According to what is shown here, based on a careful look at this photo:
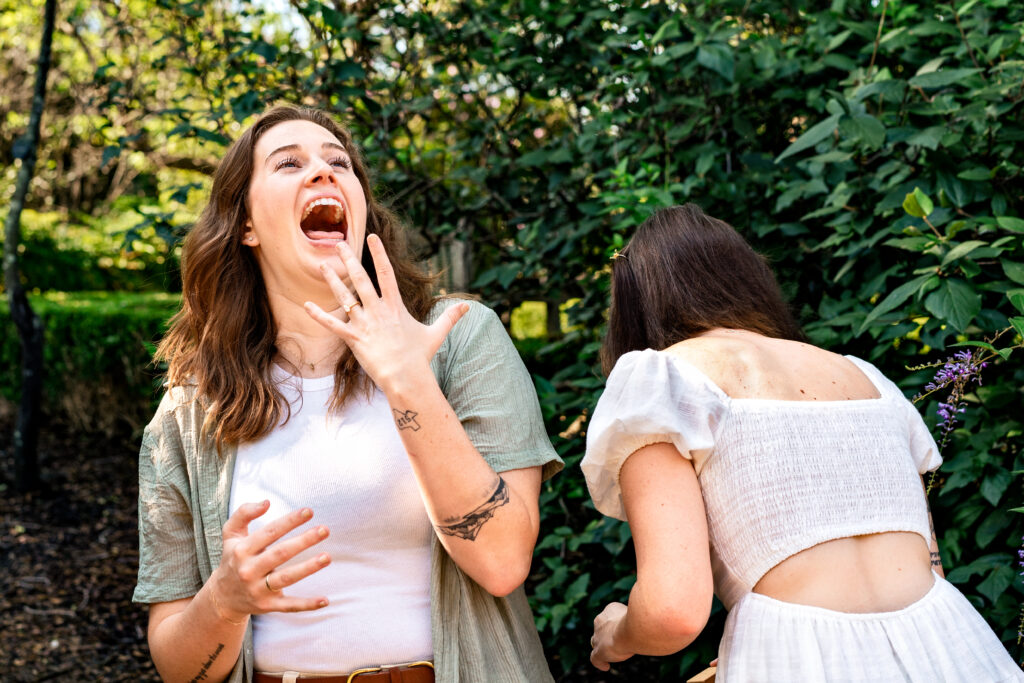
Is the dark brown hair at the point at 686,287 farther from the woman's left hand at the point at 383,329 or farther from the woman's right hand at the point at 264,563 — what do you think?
the woman's right hand at the point at 264,563

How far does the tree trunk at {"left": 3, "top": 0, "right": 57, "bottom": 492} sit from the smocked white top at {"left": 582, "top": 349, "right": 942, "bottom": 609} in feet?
12.6

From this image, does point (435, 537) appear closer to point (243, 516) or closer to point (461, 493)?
point (461, 493)

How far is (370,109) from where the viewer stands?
10.2ft

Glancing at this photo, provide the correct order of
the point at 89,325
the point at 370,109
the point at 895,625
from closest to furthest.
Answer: the point at 895,625
the point at 370,109
the point at 89,325

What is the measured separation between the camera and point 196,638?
1599 mm

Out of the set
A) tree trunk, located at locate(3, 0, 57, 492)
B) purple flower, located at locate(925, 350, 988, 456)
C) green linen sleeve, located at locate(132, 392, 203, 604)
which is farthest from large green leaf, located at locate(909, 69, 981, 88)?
tree trunk, located at locate(3, 0, 57, 492)

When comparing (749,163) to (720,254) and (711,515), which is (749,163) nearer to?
(720,254)

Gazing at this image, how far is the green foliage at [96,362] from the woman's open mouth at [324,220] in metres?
3.82

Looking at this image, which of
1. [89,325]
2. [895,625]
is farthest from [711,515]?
[89,325]

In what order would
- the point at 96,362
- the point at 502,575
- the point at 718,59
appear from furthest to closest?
the point at 96,362 < the point at 718,59 < the point at 502,575

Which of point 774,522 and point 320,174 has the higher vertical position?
point 320,174

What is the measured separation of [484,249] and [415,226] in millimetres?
386

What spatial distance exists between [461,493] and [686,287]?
0.63 meters

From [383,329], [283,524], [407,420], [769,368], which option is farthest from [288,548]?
[769,368]
